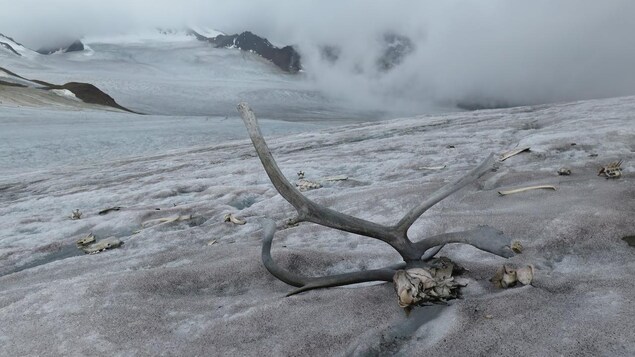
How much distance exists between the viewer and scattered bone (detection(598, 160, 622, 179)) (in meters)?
4.04

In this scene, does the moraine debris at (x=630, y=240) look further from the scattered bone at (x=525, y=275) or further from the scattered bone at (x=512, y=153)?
the scattered bone at (x=512, y=153)

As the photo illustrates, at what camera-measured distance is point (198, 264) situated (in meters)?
3.08

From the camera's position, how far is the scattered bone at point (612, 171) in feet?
13.2

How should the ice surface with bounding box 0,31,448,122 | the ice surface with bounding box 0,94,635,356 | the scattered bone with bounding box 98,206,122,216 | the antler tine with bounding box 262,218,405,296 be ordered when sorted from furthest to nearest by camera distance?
1. the ice surface with bounding box 0,31,448,122
2. the scattered bone with bounding box 98,206,122,216
3. the antler tine with bounding box 262,218,405,296
4. the ice surface with bounding box 0,94,635,356

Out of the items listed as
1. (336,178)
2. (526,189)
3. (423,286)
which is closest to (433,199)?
(423,286)

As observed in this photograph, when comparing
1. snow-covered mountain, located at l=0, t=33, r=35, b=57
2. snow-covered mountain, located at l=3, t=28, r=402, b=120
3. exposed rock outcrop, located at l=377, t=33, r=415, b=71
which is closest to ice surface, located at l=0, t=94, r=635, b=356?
snow-covered mountain, located at l=3, t=28, r=402, b=120

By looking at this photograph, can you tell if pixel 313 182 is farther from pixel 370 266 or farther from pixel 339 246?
pixel 370 266

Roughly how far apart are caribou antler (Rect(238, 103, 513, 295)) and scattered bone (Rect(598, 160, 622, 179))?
205cm

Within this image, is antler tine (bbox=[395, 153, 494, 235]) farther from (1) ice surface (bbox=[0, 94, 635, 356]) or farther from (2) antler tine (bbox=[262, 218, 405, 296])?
(1) ice surface (bbox=[0, 94, 635, 356])

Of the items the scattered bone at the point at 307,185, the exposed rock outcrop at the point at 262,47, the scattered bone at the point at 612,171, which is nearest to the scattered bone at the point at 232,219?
the scattered bone at the point at 307,185

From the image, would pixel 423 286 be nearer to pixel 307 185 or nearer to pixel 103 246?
pixel 103 246

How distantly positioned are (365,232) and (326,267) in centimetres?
61

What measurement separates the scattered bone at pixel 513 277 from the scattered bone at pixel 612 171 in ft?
7.72

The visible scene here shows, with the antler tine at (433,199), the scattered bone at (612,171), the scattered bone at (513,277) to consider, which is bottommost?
the scattered bone at (513,277)
